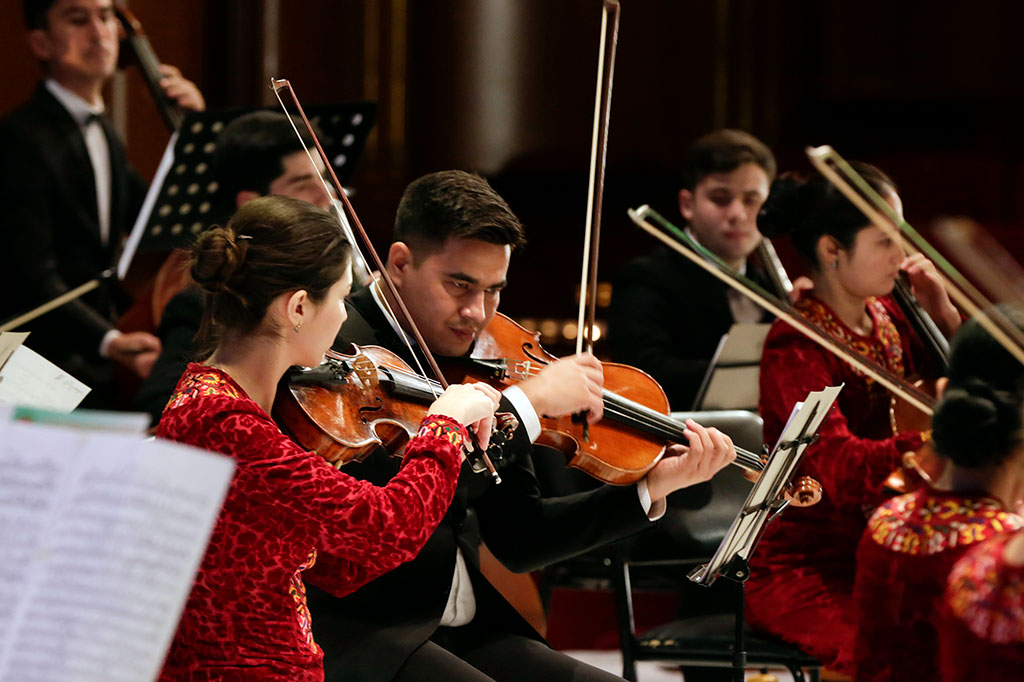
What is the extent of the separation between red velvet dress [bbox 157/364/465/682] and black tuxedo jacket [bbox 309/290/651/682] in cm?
25

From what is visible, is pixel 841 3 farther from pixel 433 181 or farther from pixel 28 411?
pixel 28 411

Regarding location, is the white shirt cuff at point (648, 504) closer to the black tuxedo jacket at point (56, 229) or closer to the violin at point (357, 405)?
the violin at point (357, 405)

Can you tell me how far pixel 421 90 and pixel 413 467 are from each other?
275cm

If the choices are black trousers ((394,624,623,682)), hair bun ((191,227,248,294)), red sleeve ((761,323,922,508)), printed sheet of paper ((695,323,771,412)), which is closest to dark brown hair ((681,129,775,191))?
printed sheet of paper ((695,323,771,412))

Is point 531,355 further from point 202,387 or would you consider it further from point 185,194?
point 185,194

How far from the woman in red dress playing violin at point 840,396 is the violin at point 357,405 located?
61cm

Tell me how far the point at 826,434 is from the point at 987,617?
90cm

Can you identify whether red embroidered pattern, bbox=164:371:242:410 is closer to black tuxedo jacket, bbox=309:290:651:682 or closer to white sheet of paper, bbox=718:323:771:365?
black tuxedo jacket, bbox=309:290:651:682

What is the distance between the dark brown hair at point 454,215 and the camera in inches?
80.2

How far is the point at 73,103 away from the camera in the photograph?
11.1 ft

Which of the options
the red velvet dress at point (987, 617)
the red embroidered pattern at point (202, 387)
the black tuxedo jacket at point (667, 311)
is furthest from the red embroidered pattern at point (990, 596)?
the black tuxedo jacket at point (667, 311)

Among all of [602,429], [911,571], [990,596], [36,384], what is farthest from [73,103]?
[990,596]

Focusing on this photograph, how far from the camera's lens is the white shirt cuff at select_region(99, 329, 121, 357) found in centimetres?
308

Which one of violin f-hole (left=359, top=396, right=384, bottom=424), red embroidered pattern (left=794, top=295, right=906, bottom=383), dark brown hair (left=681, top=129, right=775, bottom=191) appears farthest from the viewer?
dark brown hair (left=681, top=129, right=775, bottom=191)
